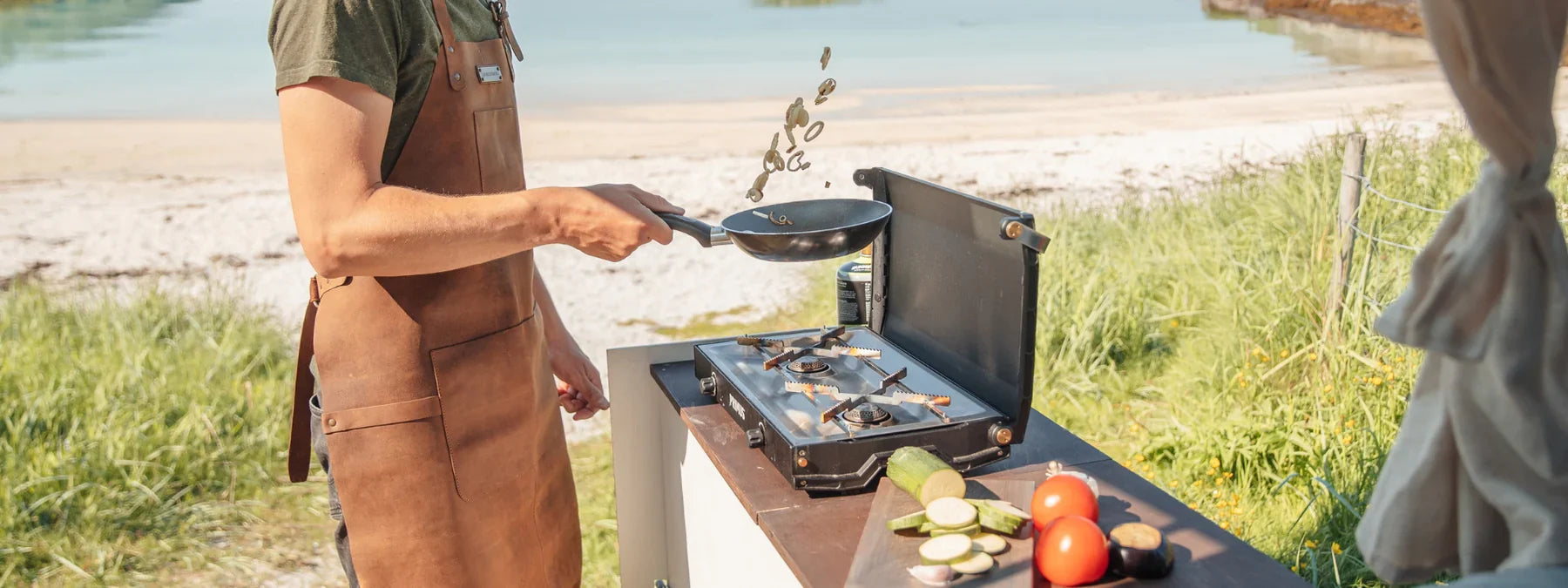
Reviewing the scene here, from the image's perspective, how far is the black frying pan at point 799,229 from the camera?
6.08ft

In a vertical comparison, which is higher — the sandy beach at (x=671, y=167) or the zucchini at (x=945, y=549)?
the zucchini at (x=945, y=549)

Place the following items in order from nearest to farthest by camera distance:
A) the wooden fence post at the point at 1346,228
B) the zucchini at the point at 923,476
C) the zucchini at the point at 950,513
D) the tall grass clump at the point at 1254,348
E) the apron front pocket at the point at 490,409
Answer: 1. the zucchini at the point at 950,513
2. the zucchini at the point at 923,476
3. the apron front pocket at the point at 490,409
4. the tall grass clump at the point at 1254,348
5. the wooden fence post at the point at 1346,228

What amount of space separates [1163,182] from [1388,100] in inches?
280

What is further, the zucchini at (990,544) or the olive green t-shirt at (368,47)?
the olive green t-shirt at (368,47)

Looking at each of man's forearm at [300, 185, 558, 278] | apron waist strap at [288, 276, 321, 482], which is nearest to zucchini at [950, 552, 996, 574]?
man's forearm at [300, 185, 558, 278]

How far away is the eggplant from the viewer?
1551 mm

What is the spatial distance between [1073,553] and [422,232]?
1.09 meters

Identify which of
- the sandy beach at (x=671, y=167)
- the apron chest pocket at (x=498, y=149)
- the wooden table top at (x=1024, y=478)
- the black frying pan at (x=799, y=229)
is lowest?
the sandy beach at (x=671, y=167)

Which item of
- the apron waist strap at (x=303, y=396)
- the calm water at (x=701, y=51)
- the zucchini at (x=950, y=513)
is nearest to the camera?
the zucchini at (x=950, y=513)

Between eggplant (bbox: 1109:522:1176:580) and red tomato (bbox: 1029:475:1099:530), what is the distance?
0.07 meters

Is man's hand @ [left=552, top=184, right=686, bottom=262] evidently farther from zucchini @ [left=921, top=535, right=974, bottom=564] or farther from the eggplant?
the eggplant

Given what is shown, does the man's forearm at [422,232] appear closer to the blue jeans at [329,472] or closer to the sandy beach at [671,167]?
the blue jeans at [329,472]

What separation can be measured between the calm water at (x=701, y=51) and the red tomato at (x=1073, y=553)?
52.4 feet

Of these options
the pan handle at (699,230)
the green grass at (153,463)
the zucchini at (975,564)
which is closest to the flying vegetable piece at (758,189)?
the pan handle at (699,230)
